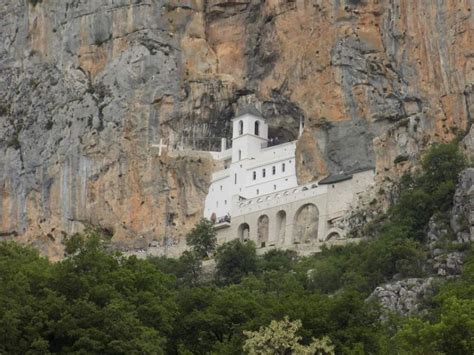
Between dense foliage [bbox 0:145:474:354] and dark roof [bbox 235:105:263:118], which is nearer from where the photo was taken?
dense foliage [bbox 0:145:474:354]

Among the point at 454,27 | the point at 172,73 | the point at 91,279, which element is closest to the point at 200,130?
the point at 172,73

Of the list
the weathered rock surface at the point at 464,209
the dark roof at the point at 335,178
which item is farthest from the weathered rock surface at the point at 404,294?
the dark roof at the point at 335,178

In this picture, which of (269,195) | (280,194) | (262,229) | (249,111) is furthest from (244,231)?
(249,111)

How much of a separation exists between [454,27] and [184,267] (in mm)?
25284

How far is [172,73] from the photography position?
113 m

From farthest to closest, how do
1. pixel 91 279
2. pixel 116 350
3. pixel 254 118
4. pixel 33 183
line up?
pixel 33 183, pixel 254 118, pixel 91 279, pixel 116 350

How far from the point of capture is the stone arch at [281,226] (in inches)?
4053

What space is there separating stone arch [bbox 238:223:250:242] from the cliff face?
4.86 m

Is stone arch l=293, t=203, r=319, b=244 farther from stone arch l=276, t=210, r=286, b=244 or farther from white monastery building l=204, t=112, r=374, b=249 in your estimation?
stone arch l=276, t=210, r=286, b=244

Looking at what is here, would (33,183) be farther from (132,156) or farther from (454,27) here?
(454,27)

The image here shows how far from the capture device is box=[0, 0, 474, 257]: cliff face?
10000cm

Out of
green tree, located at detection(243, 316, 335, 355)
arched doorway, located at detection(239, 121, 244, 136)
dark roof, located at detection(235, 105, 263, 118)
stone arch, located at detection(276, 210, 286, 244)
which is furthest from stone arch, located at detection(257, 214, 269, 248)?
green tree, located at detection(243, 316, 335, 355)

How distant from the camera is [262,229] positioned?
343 feet

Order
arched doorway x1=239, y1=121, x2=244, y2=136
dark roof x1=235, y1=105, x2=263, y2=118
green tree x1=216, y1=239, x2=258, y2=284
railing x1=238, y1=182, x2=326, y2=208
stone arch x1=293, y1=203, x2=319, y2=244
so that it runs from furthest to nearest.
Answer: arched doorway x1=239, y1=121, x2=244, y2=136 < dark roof x1=235, y1=105, x2=263, y2=118 < railing x1=238, y1=182, x2=326, y2=208 < stone arch x1=293, y1=203, x2=319, y2=244 < green tree x1=216, y1=239, x2=258, y2=284
